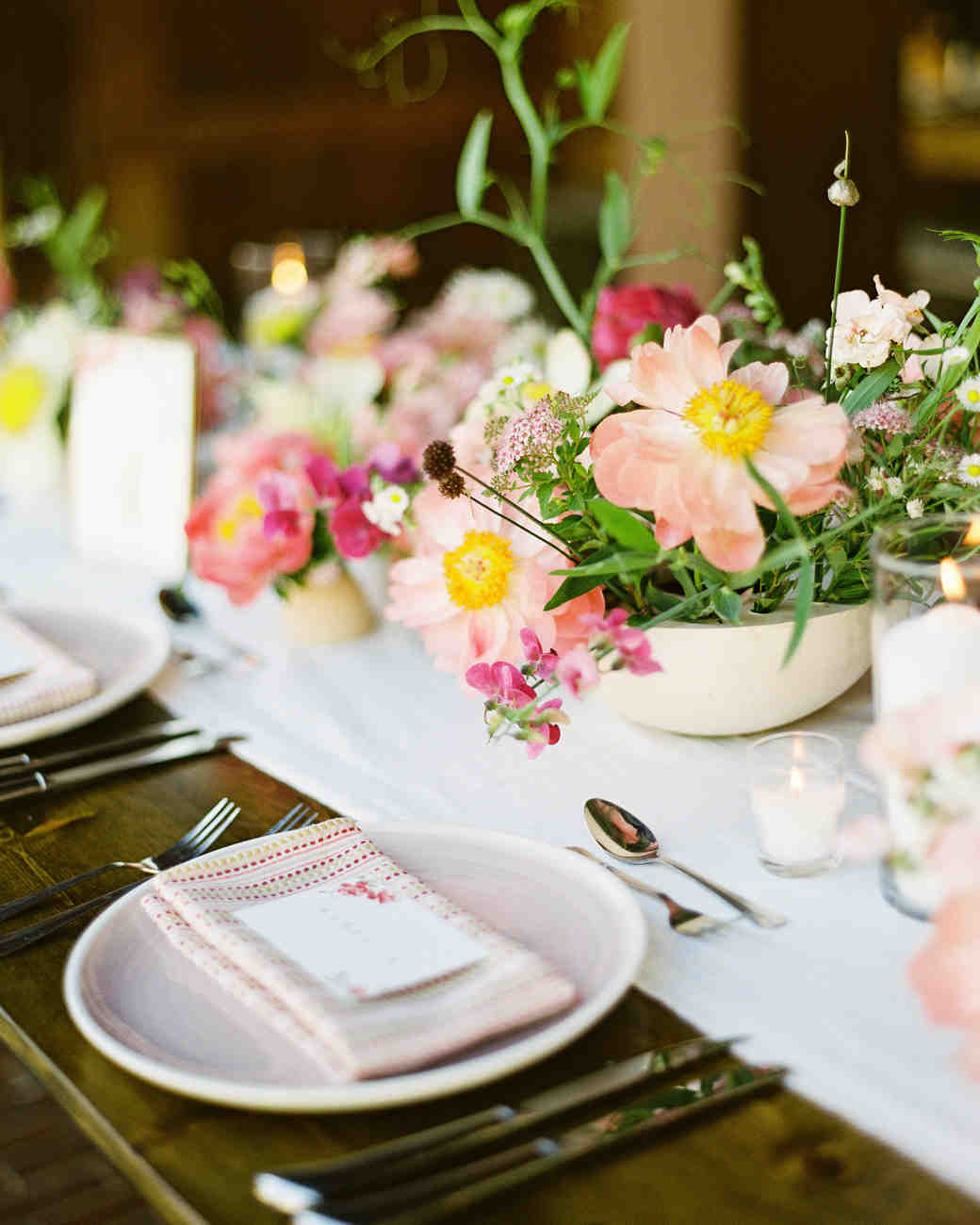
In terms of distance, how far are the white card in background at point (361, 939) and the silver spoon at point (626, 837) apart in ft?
0.54

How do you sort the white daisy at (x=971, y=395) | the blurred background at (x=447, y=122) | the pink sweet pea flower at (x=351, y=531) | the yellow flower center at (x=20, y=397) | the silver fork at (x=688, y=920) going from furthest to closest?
the blurred background at (x=447, y=122) → the yellow flower center at (x=20, y=397) → the pink sweet pea flower at (x=351, y=531) → the white daisy at (x=971, y=395) → the silver fork at (x=688, y=920)

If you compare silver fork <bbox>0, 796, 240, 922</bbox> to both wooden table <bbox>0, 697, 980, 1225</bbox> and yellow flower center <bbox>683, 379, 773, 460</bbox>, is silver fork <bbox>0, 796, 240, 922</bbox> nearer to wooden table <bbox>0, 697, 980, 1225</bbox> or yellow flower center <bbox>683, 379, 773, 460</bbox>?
wooden table <bbox>0, 697, 980, 1225</bbox>

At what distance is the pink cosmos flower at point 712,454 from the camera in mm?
783

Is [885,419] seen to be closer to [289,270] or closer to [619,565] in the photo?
[619,565]

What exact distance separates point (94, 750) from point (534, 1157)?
1.85 feet

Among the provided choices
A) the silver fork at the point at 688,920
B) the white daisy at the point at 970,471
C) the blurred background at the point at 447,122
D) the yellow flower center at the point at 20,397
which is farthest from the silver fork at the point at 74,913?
the blurred background at the point at 447,122

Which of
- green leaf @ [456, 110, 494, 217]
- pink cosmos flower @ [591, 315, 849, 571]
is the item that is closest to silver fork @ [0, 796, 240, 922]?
pink cosmos flower @ [591, 315, 849, 571]

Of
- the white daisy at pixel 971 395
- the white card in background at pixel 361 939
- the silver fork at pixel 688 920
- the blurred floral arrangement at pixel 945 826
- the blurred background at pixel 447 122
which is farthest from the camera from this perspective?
the blurred background at pixel 447 122

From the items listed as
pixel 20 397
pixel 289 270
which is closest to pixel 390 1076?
pixel 20 397

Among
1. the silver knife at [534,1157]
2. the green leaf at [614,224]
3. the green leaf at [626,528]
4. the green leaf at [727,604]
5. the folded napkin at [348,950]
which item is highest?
the green leaf at [614,224]

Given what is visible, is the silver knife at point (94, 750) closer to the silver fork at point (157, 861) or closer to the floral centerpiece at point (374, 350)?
the silver fork at point (157, 861)

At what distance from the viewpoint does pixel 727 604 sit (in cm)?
84

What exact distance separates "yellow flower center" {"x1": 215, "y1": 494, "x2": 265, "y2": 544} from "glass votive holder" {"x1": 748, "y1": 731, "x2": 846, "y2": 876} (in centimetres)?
54

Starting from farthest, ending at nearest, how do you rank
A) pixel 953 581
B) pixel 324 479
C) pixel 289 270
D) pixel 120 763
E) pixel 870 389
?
pixel 289 270 → pixel 324 479 → pixel 120 763 → pixel 870 389 → pixel 953 581
